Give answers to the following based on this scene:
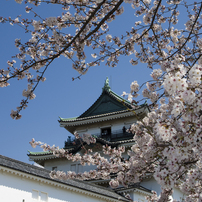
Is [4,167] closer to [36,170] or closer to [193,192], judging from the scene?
[36,170]

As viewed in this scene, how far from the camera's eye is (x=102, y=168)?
6.69m

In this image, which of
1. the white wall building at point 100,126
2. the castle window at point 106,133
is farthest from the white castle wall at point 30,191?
the castle window at point 106,133

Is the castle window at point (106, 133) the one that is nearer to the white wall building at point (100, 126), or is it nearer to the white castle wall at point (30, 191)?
the white wall building at point (100, 126)

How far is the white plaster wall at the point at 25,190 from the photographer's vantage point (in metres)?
11.1


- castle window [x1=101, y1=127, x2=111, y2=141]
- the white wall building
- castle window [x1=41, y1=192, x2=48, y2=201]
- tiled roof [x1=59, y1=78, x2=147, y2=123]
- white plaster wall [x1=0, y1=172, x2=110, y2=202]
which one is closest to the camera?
white plaster wall [x1=0, y1=172, x2=110, y2=202]

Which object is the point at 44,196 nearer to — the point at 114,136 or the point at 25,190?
the point at 25,190

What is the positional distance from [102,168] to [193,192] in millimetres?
2250

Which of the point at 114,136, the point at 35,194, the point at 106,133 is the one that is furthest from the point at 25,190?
the point at 106,133

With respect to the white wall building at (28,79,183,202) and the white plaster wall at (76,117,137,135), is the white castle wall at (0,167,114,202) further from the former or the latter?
the white plaster wall at (76,117,137,135)

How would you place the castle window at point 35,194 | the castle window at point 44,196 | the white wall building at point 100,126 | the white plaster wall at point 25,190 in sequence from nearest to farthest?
the white plaster wall at point 25,190, the castle window at point 35,194, the castle window at point 44,196, the white wall building at point 100,126

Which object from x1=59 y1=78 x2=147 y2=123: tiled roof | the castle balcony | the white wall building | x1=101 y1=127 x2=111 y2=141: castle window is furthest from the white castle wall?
x1=59 y1=78 x2=147 y2=123: tiled roof

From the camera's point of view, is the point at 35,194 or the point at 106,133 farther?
the point at 106,133

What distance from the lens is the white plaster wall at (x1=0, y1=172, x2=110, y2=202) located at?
11.1 m

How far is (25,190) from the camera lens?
11.8m
